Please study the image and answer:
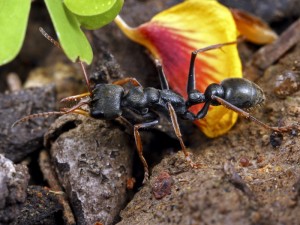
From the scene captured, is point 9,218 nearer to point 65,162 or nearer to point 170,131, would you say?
point 65,162

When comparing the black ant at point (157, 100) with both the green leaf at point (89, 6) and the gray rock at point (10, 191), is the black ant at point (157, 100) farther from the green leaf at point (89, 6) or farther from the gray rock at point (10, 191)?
the gray rock at point (10, 191)

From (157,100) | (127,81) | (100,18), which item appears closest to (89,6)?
(100,18)

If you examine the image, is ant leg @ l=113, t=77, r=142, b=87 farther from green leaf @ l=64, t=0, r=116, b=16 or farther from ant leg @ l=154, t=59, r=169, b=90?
green leaf @ l=64, t=0, r=116, b=16

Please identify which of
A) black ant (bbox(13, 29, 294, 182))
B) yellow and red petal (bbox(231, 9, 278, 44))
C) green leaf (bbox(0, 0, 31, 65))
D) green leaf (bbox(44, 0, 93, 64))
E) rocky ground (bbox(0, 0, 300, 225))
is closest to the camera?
rocky ground (bbox(0, 0, 300, 225))

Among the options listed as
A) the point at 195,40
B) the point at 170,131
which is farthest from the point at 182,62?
the point at 170,131

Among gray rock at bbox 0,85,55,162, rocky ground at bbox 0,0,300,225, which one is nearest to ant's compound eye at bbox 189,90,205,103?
rocky ground at bbox 0,0,300,225

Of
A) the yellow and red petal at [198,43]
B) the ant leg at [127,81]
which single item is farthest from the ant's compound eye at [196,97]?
the ant leg at [127,81]
